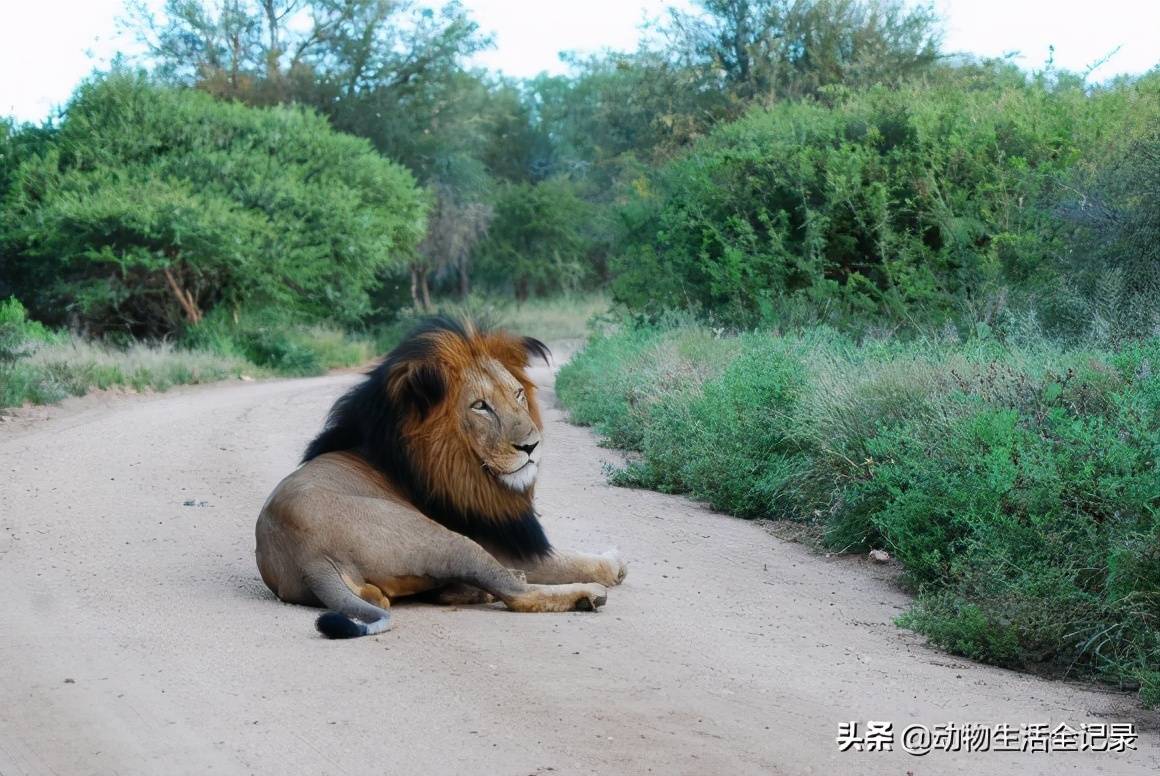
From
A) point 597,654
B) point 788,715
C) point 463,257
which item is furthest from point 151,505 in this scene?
point 463,257

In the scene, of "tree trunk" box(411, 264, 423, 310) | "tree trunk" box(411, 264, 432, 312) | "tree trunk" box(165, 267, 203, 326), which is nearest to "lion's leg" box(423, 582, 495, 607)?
"tree trunk" box(165, 267, 203, 326)

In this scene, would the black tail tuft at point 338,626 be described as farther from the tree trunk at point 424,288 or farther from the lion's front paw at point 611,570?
the tree trunk at point 424,288

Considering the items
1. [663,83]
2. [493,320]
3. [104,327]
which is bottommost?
[104,327]

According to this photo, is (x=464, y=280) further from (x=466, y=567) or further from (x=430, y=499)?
(x=466, y=567)

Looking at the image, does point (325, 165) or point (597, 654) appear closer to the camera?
point (597, 654)

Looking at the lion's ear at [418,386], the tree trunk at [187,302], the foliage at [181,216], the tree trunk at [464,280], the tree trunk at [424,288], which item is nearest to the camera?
the lion's ear at [418,386]

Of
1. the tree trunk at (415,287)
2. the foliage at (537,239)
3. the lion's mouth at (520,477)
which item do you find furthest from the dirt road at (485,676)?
the foliage at (537,239)

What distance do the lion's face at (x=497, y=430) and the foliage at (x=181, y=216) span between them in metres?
25.2

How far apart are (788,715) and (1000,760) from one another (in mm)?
841

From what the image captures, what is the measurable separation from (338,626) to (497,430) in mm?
1415

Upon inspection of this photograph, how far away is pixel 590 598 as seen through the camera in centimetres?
680

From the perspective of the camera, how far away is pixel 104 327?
3291 centimetres

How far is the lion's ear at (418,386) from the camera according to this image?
673cm

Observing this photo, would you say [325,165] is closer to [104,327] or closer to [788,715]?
[104,327]
